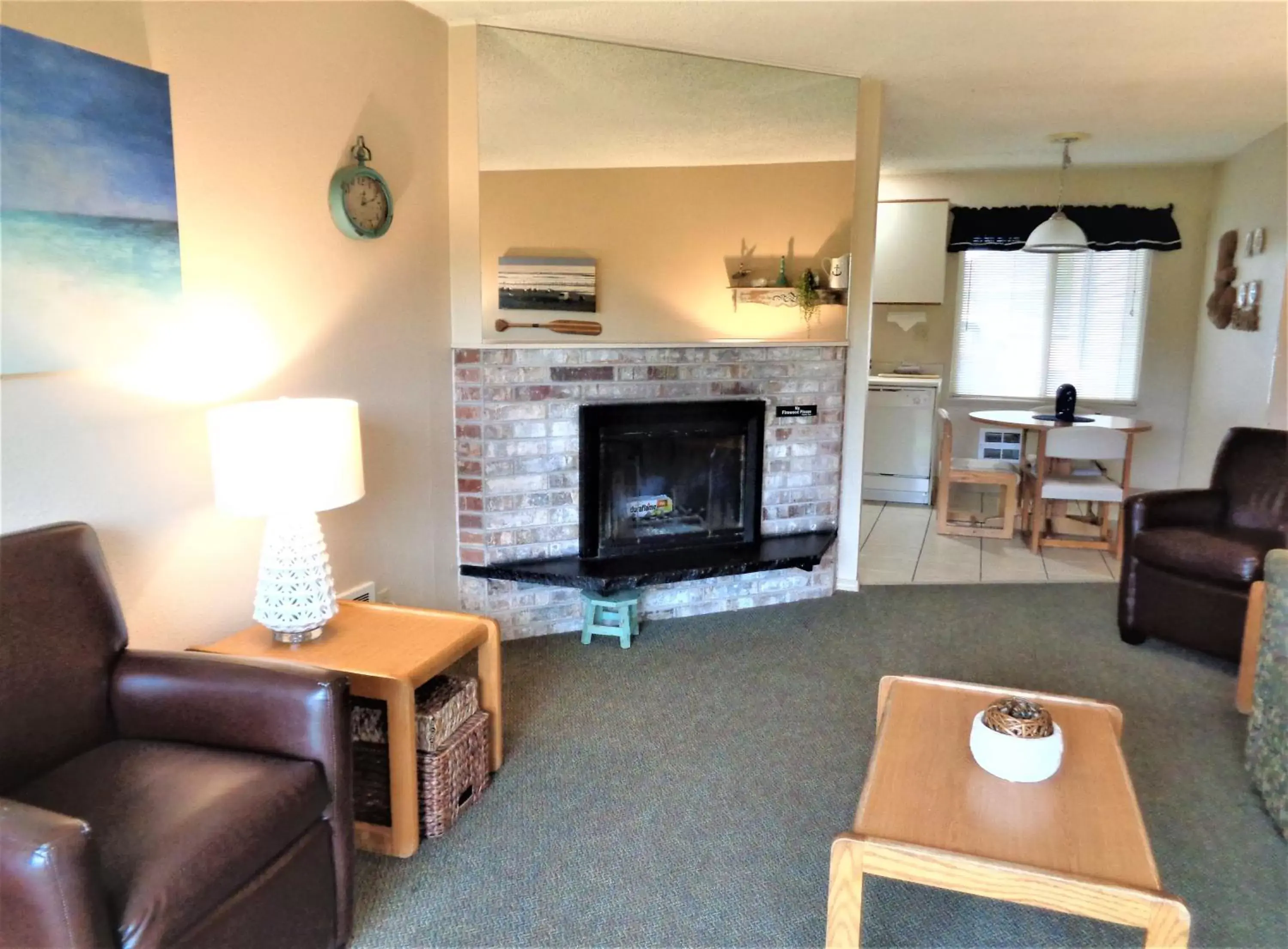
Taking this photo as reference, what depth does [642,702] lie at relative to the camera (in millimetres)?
2961

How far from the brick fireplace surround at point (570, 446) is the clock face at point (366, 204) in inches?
25.0

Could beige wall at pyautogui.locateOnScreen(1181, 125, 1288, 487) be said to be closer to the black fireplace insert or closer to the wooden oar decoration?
the black fireplace insert

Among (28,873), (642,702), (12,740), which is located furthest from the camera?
(642,702)

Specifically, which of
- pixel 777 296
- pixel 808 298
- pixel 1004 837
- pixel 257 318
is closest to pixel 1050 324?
pixel 808 298

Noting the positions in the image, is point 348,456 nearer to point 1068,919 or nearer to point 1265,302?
point 1068,919

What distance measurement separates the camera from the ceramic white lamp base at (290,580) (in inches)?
83.5

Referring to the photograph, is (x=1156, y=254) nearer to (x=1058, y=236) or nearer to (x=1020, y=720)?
(x=1058, y=236)

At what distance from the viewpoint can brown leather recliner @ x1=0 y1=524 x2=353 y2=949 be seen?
1381 millimetres

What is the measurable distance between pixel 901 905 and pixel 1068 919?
1.20 feet

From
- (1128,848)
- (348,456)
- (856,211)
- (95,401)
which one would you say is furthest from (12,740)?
(856,211)

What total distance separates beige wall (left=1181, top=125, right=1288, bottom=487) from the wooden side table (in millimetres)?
4449

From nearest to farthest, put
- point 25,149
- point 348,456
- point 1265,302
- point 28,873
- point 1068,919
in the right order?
point 28,873 → point 25,149 → point 1068,919 → point 348,456 → point 1265,302

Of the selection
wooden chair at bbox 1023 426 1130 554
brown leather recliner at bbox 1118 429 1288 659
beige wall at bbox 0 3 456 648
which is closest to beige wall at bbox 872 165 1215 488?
wooden chair at bbox 1023 426 1130 554

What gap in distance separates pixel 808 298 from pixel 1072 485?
6.93ft
